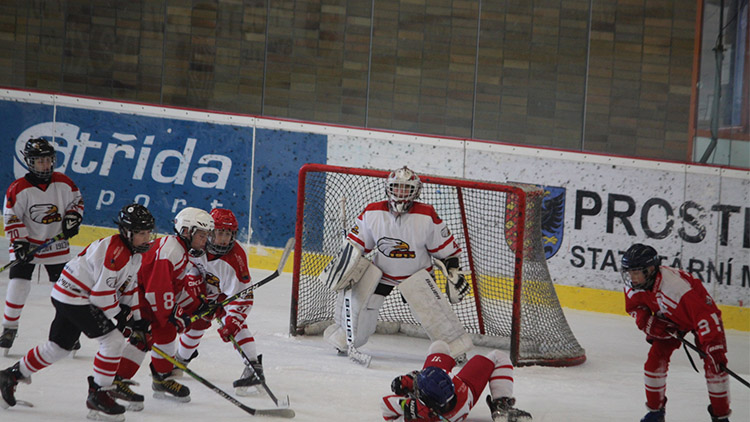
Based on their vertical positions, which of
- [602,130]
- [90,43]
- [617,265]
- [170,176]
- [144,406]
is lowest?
A: [144,406]

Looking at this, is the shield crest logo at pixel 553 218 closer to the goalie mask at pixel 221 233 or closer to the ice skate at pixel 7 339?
the goalie mask at pixel 221 233

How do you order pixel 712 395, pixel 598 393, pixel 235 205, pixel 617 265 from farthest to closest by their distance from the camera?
1. pixel 235 205
2. pixel 617 265
3. pixel 598 393
4. pixel 712 395

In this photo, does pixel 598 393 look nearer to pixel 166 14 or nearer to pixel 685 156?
pixel 685 156

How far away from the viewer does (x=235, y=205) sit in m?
7.72

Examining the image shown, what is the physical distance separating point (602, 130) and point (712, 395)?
3505mm

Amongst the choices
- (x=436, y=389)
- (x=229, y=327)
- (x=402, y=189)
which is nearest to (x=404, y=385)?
(x=436, y=389)

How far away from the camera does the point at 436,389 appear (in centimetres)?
359

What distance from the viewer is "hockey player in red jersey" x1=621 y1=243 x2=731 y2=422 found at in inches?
157

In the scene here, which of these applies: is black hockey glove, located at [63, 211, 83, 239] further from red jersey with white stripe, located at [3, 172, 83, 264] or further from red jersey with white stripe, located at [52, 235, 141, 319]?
red jersey with white stripe, located at [52, 235, 141, 319]

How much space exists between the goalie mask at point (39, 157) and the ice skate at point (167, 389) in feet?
5.26

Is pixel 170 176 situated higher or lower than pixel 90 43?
lower

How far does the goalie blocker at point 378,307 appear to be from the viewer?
5223 millimetres

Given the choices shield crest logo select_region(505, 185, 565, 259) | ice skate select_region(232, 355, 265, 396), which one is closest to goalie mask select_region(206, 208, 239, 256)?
ice skate select_region(232, 355, 265, 396)

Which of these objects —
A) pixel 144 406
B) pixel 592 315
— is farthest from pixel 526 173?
pixel 144 406
